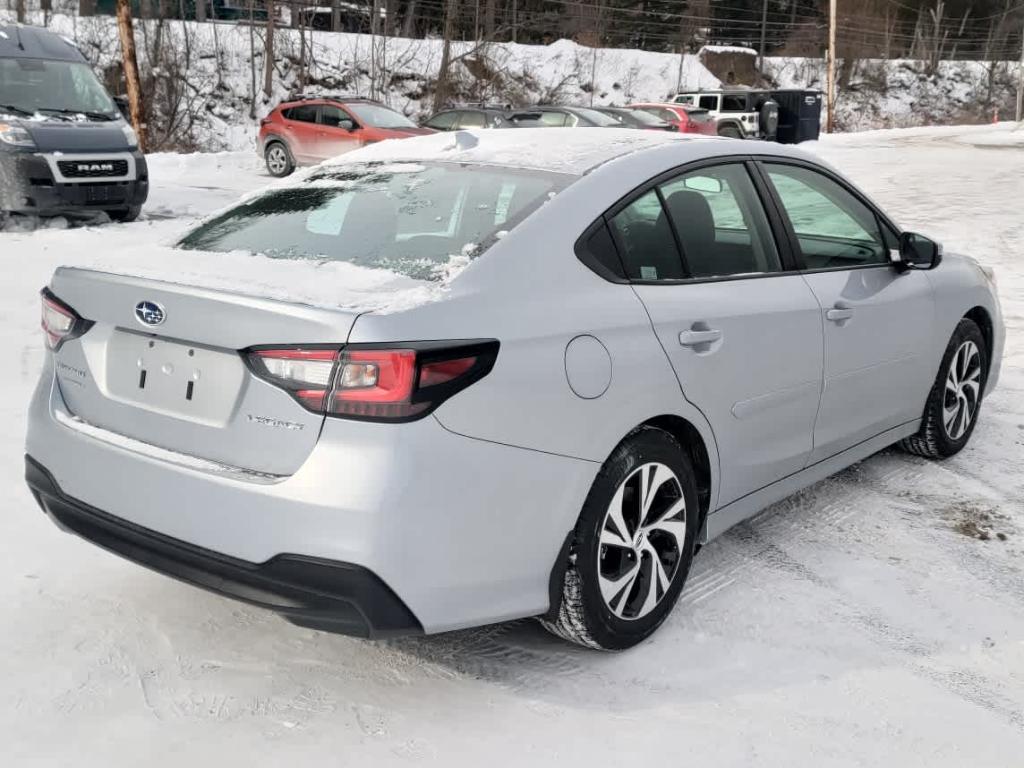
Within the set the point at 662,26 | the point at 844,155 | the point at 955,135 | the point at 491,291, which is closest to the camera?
the point at 491,291

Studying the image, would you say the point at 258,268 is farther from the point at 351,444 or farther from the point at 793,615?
the point at 793,615

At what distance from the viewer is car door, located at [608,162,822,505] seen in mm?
3256

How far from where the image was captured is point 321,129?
18.9m

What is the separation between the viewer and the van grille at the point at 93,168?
39.1ft

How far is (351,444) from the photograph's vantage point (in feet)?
8.24

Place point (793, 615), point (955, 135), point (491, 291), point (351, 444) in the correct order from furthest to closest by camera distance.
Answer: point (955, 135) → point (793, 615) → point (491, 291) → point (351, 444)

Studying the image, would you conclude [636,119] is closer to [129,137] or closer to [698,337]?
[129,137]

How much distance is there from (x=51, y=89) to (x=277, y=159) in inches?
293

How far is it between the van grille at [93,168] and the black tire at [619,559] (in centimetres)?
1045

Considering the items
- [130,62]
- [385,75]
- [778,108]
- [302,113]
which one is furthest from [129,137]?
[385,75]

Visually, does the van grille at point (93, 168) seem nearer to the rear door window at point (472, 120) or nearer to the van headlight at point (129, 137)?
the van headlight at point (129, 137)

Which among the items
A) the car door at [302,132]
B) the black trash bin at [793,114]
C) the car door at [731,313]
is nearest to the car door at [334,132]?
the car door at [302,132]

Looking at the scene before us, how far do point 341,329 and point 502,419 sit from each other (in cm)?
46

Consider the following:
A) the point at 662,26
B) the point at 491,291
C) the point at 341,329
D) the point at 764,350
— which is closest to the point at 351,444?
the point at 341,329
